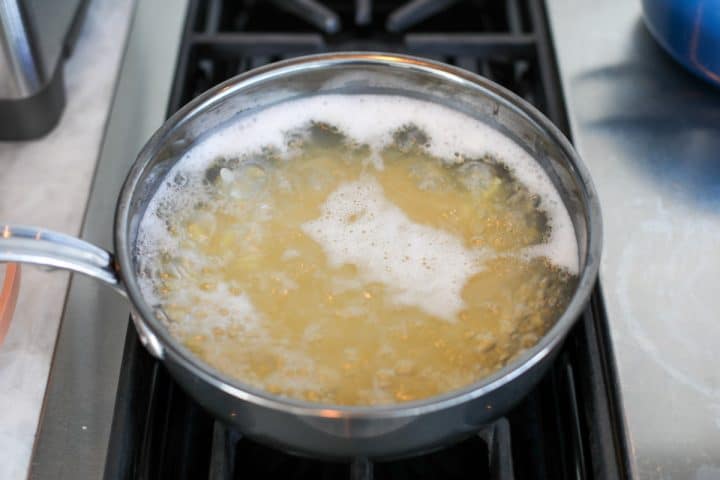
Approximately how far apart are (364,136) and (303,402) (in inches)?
11.3

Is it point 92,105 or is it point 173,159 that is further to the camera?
point 92,105

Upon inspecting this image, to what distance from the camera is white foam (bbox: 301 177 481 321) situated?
584 mm

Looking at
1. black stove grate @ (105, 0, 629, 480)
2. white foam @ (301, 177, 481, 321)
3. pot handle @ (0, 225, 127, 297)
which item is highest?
pot handle @ (0, 225, 127, 297)

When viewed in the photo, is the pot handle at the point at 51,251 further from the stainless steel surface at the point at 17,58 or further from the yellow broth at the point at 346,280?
the stainless steel surface at the point at 17,58

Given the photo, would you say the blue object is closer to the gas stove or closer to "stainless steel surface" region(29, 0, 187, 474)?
the gas stove

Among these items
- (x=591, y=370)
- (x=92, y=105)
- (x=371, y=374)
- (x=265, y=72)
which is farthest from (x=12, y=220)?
(x=591, y=370)

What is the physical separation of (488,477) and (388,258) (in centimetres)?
16

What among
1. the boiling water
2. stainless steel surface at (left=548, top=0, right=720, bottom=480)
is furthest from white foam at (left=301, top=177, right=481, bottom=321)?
stainless steel surface at (left=548, top=0, right=720, bottom=480)

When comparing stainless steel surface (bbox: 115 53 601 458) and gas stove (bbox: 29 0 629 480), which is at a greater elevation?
stainless steel surface (bbox: 115 53 601 458)

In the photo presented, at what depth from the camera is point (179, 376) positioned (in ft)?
1.61

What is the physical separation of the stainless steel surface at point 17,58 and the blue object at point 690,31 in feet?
1.74

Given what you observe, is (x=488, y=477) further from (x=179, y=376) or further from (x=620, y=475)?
(x=179, y=376)

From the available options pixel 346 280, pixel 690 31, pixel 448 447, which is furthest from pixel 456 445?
pixel 690 31

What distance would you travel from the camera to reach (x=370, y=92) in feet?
2.21
